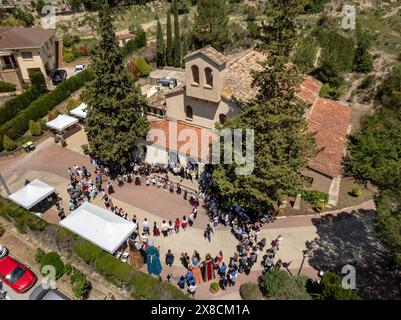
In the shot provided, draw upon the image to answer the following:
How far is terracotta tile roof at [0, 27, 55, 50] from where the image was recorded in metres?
41.1

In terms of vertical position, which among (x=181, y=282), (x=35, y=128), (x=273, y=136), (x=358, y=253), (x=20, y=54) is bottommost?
(x=358, y=253)

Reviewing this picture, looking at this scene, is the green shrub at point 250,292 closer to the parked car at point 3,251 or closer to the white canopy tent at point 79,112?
the parked car at point 3,251

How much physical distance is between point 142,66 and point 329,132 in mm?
28993

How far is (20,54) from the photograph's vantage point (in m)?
41.8

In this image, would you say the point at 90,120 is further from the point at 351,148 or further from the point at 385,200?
the point at 351,148

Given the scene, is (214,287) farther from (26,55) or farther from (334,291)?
(26,55)

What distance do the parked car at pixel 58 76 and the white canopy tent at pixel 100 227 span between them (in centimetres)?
2850

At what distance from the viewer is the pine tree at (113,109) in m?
26.1

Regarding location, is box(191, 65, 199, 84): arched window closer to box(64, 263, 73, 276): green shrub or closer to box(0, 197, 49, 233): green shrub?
box(0, 197, 49, 233): green shrub

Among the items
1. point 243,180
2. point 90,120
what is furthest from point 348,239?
point 90,120

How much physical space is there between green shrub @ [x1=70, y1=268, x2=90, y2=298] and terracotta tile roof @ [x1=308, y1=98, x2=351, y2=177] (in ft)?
65.2

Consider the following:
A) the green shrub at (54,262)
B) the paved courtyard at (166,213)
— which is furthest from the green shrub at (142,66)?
the green shrub at (54,262)

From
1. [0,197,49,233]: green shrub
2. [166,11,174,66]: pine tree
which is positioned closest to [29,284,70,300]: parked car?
[0,197,49,233]: green shrub

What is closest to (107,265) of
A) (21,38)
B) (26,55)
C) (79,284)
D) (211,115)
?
(79,284)
